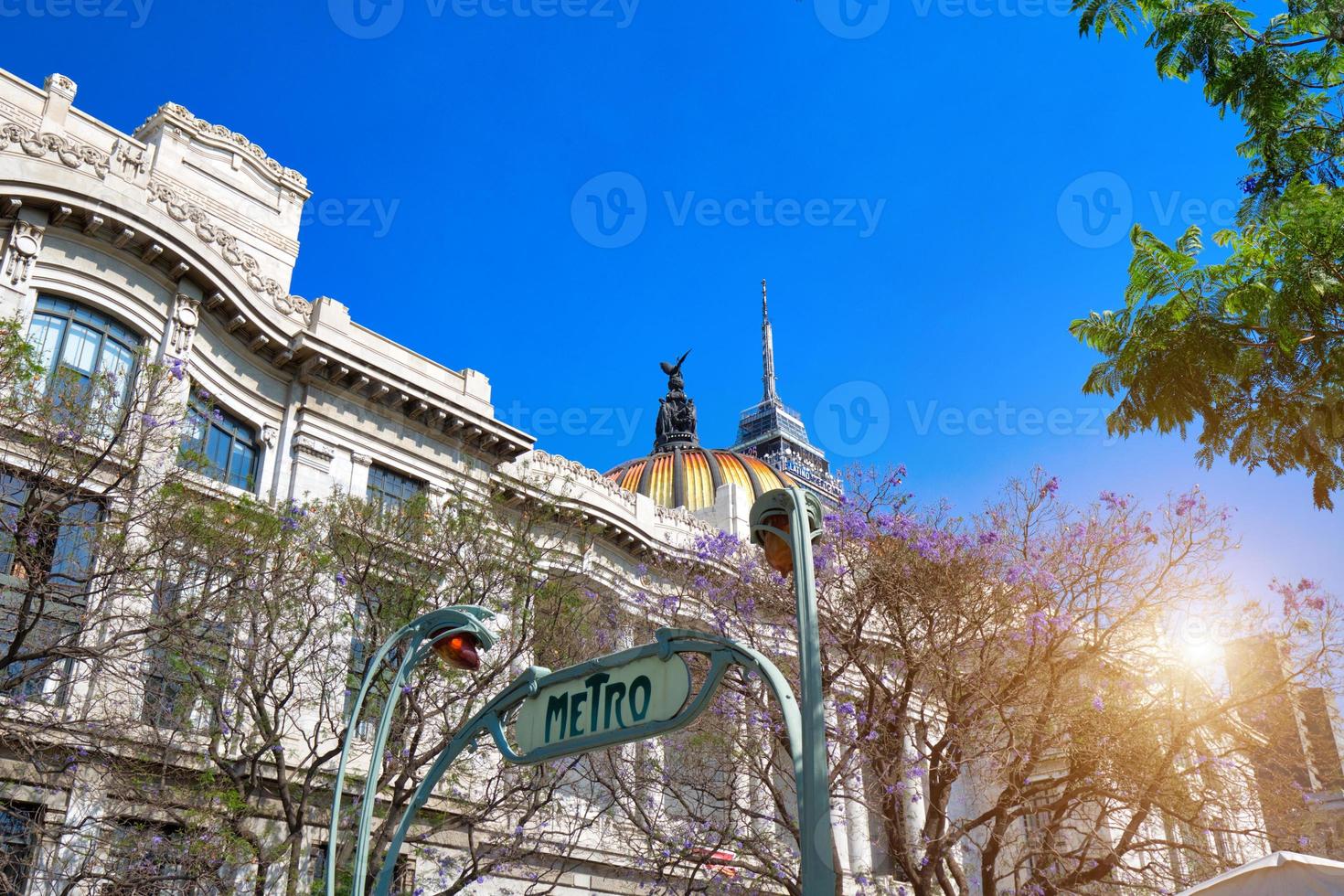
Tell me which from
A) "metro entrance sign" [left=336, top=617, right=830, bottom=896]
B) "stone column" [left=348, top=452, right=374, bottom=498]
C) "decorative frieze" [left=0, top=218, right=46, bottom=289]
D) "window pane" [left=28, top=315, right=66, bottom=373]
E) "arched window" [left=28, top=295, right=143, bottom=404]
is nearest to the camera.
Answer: "metro entrance sign" [left=336, top=617, right=830, bottom=896]

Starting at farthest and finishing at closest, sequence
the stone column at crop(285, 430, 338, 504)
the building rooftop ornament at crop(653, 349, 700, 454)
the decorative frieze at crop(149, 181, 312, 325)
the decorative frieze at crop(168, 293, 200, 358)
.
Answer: the building rooftop ornament at crop(653, 349, 700, 454), the stone column at crop(285, 430, 338, 504), the decorative frieze at crop(149, 181, 312, 325), the decorative frieze at crop(168, 293, 200, 358)

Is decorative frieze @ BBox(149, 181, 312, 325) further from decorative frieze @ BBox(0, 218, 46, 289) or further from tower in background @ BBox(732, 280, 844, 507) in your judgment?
tower in background @ BBox(732, 280, 844, 507)

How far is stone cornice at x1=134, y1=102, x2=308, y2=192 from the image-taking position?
29.5 m

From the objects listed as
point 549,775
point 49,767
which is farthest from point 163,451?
point 549,775

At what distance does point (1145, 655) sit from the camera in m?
24.5

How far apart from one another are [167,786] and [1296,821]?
24.1 metres

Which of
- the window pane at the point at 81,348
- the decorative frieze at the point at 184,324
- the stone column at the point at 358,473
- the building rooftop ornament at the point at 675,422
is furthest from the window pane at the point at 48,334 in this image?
the building rooftop ornament at the point at 675,422

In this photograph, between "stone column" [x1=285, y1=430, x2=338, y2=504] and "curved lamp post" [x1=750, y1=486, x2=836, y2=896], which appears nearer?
"curved lamp post" [x1=750, y1=486, x2=836, y2=896]

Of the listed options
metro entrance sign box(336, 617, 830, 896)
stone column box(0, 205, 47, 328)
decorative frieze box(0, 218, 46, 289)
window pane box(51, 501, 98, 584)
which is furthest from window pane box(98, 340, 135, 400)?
metro entrance sign box(336, 617, 830, 896)

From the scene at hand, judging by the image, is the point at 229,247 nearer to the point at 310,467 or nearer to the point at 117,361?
the point at 117,361

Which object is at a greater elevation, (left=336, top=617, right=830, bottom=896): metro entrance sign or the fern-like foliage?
the fern-like foliage

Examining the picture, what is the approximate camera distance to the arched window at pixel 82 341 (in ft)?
77.2

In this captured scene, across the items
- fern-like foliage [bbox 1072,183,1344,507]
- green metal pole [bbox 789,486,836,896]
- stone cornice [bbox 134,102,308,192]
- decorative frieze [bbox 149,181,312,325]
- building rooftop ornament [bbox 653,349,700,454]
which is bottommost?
green metal pole [bbox 789,486,836,896]

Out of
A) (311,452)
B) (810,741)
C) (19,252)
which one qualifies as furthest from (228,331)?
(810,741)
